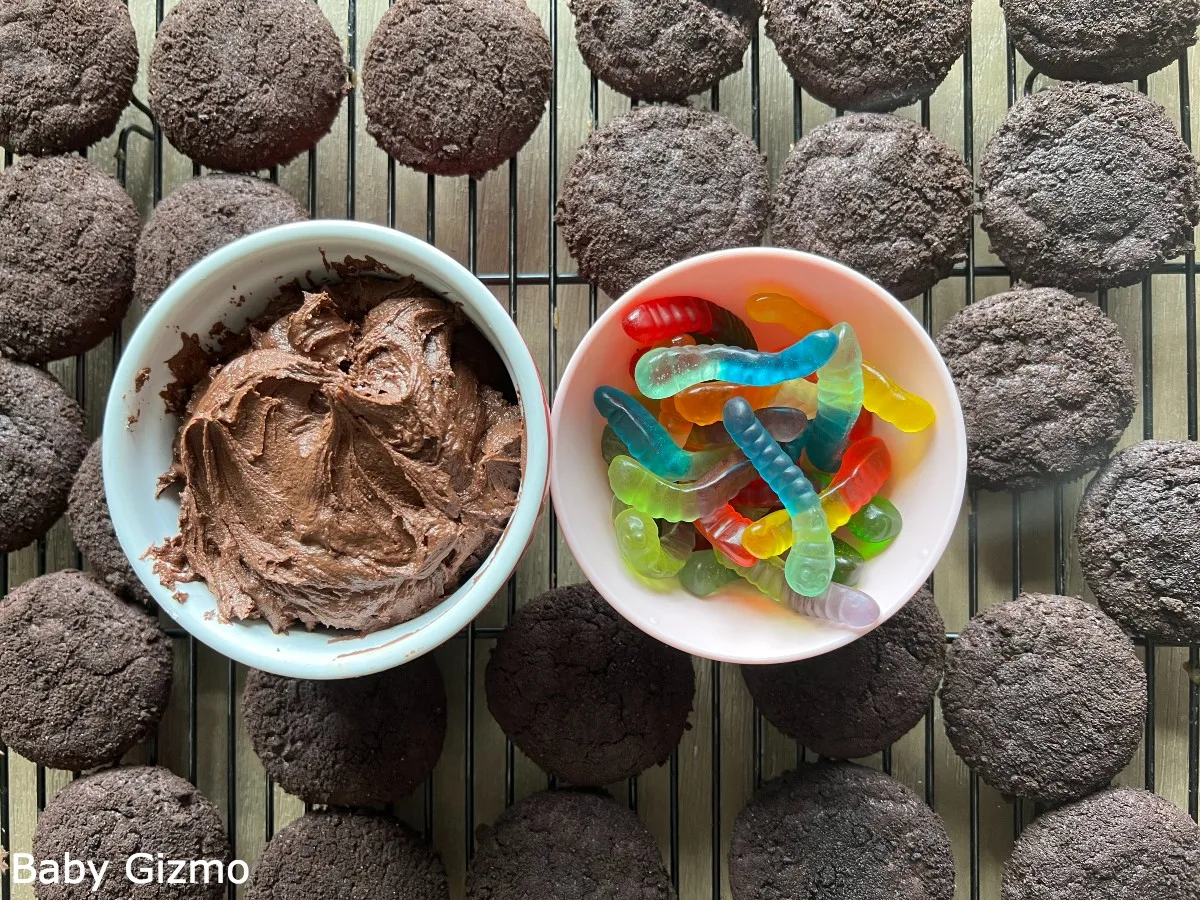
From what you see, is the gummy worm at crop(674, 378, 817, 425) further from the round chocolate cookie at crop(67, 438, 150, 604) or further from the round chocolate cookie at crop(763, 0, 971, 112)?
the round chocolate cookie at crop(67, 438, 150, 604)

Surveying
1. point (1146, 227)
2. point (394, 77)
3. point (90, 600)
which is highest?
point (394, 77)

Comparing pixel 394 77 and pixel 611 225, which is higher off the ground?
pixel 394 77

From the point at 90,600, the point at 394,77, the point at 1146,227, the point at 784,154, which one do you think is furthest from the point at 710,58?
the point at 90,600

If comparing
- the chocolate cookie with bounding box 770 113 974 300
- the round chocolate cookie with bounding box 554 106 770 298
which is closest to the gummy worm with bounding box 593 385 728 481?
the round chocolate cookie with bounding box 554 106 770 298

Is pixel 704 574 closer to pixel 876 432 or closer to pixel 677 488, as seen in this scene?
pixel 677 488

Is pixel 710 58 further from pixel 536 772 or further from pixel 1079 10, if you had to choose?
pixel 536 772

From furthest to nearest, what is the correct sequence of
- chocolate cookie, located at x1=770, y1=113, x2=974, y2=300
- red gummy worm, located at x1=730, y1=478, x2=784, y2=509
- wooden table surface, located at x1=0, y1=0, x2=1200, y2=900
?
wooden table surface, located at x1=0, y1=0, x2=1200, y2=900
chocolate cookie, located at x1=770, y1=113, x2=974, y2=300
red gummy worm, located at x1=730, y1=478, x2=784, y2=509

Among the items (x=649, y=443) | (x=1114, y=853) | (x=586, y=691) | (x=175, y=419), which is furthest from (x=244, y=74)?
(x=1114, y=853)
